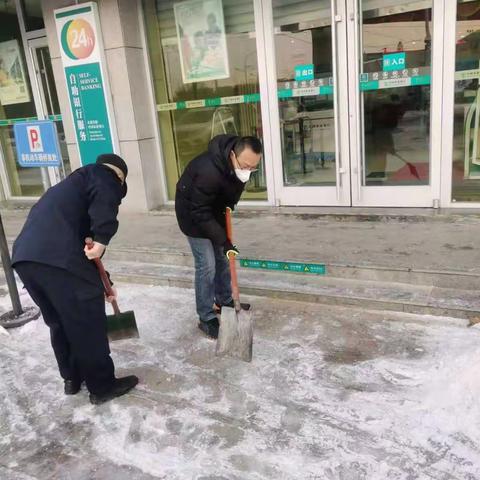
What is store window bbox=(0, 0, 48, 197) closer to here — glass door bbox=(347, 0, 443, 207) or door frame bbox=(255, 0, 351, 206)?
door frame bbox=(255, 0, 351, 206)

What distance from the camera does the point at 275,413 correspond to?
2.91 m

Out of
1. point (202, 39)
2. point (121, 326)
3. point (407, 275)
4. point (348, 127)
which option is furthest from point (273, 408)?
point (202, 39)

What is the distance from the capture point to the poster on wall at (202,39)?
620 centimetres

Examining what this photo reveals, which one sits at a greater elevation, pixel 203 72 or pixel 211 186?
pixel 203 72

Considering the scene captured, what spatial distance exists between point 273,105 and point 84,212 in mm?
3717

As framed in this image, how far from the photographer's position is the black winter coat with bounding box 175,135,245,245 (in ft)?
11.3

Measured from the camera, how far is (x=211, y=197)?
346cm

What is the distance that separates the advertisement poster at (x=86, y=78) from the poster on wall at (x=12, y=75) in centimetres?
162

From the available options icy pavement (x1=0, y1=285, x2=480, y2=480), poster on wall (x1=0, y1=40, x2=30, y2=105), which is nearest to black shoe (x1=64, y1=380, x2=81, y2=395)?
icy pavement (x1=0, y1=285, x2=480, y2=480)

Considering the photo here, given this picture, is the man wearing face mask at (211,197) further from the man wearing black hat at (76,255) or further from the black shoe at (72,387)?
the black shoe at (72,387)

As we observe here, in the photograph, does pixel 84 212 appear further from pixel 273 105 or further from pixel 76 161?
pixel 76 161

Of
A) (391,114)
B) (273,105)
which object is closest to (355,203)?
(391,114)

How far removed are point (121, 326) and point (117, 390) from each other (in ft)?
1.60

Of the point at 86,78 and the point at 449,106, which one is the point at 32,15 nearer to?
the point at 86,78
